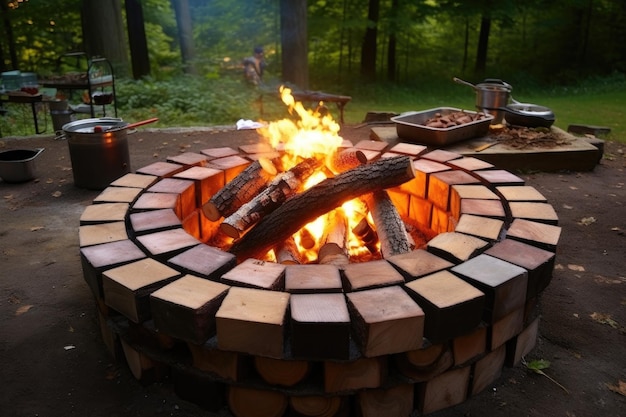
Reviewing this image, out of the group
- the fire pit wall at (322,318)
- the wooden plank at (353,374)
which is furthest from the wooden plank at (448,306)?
the wooden plank at (353,374)

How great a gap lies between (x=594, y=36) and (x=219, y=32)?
15360 millimetres

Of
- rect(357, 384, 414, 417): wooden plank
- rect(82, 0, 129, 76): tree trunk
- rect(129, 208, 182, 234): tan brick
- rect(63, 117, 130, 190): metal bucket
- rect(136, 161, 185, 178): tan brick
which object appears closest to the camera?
rect(357, 384, 414, 417): wooden plank

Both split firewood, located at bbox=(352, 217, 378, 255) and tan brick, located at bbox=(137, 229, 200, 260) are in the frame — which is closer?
tan brick, located at bbox=(137, 229, 200, 260)

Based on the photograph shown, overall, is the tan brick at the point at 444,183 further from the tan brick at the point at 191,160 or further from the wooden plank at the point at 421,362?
the tan brick at the point at 191,160

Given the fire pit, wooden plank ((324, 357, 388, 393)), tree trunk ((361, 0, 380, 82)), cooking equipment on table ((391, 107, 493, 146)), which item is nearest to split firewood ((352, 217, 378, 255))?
the fire pit

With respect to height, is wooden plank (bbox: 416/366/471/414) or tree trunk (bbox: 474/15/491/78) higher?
tree trunk (bbox: 474/15/491/78)

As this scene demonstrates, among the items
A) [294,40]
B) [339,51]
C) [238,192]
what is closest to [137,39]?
[294,40]

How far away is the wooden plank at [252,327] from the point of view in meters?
1.81

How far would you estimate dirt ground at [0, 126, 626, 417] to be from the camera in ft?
7.13

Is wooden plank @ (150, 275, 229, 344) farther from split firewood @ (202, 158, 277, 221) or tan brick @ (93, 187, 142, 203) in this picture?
tan brick @ (93, 187, 142, 203)

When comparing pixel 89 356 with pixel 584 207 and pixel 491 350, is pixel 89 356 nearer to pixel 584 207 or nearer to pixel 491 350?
pixel 491 350

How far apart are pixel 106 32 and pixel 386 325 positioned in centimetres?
1312

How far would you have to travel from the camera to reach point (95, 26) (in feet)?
40.8

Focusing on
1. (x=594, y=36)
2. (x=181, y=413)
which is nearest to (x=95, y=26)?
(x=181, y=413)
